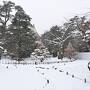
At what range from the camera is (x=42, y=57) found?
40312 millimetres

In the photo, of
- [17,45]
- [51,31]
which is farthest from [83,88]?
[51,31]

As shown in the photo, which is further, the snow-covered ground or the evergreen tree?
the evergreen tree

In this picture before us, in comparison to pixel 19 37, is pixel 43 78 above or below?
below

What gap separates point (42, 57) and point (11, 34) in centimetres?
671

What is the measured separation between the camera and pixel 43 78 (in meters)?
18.3

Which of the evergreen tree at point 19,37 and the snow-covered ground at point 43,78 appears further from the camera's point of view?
the evergreen tree at point 19,37

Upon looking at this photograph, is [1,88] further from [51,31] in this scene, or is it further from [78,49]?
[51,31]

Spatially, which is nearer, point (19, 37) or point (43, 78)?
point (43, 78)

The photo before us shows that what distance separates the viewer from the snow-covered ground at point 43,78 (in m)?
14.5

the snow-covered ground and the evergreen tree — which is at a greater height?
the evergreen tree

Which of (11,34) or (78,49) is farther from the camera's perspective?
(78,49)

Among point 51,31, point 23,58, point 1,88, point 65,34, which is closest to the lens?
point 1,88

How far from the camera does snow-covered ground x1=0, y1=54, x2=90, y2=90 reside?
570 inches

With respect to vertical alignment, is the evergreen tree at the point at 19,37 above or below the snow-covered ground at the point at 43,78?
above
